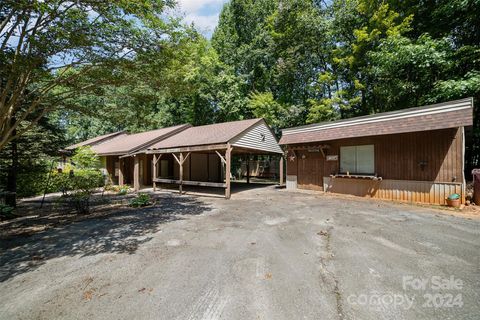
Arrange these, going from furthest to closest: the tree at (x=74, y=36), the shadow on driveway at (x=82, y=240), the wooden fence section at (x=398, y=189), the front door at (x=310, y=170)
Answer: the front door at (x=310, y=170), the wooden fence section at (x=398, y=189), the tree at (x=74, y=36), the shadow on driveway at (x=82, y=240)

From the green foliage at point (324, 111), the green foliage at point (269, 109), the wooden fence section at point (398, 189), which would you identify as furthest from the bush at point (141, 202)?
the green foliage at point (324, 111)

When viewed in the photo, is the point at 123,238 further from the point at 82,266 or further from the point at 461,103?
the point at 461,103

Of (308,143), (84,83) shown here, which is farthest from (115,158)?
(308,143)

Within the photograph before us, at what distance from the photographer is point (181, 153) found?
1262 centimetres

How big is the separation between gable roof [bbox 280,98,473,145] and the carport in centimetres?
262

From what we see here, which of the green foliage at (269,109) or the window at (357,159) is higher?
the green foliage at (269,109)

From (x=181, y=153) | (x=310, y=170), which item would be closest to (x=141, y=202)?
(x=181, y=153)

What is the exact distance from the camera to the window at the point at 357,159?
1051 cm

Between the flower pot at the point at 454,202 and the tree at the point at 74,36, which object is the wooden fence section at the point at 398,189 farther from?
the tree at the point at 74,36

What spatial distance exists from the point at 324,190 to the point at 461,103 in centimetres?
655

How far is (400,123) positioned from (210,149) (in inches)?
341

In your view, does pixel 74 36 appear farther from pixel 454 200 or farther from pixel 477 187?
pixel 477 187

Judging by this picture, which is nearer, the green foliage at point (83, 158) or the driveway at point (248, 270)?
the driveway at point (248, 270)

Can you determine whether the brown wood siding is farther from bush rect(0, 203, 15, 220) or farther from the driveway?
bush rect(0, 203, 15, 220)
